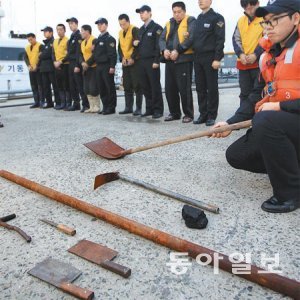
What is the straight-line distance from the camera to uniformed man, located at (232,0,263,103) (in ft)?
14.2

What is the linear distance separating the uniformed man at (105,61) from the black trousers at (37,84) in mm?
2044

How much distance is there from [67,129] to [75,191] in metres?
2.78

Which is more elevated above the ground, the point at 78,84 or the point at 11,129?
the point at 78,84

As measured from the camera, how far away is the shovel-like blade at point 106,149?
345 centimetres

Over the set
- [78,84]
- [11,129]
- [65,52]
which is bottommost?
[11,129]

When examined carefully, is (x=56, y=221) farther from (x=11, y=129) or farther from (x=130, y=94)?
(x=130, y=94)

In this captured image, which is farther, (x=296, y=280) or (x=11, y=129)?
(x=11, y=129)

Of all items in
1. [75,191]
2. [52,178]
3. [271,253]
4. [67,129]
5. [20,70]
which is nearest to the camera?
[271,253]

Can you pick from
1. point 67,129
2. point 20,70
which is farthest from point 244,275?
point 20,70

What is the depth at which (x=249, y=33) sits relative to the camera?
4410mm

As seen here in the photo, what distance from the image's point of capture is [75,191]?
106 inches

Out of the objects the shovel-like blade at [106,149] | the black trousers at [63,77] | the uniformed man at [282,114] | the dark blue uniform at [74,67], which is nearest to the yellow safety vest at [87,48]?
the dark blue uniform at [74,67]

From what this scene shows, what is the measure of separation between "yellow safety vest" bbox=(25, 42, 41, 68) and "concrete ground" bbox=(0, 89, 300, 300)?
177 inches

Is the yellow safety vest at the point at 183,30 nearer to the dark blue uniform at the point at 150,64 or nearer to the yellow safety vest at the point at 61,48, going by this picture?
the dark blue uniform at the point at 150,64
